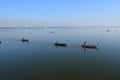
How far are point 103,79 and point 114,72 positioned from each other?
405 cm

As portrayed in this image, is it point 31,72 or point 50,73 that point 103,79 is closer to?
point 50,73

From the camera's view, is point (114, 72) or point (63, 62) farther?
point (63, 62)

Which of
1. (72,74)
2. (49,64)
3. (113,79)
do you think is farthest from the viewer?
(49,64)

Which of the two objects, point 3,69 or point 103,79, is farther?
→ point 3,69

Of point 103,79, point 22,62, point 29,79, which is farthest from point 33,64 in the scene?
point 103,79

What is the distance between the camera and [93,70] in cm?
3250

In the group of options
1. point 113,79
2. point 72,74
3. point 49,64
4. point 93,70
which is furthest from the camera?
point 49,64

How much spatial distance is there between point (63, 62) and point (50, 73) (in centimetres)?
809

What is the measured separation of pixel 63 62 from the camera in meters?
38.6

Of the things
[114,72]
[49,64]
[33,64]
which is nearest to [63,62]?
[49,64]

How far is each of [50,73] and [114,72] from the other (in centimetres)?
1045

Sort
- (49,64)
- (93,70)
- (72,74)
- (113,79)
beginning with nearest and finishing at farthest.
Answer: (113,79) → (72,74) → (93,70) → (49,64)

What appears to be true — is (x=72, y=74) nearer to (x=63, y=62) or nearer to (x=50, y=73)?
(x=50, y=73)

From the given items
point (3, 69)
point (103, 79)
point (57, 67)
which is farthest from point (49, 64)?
point (103, 79)
